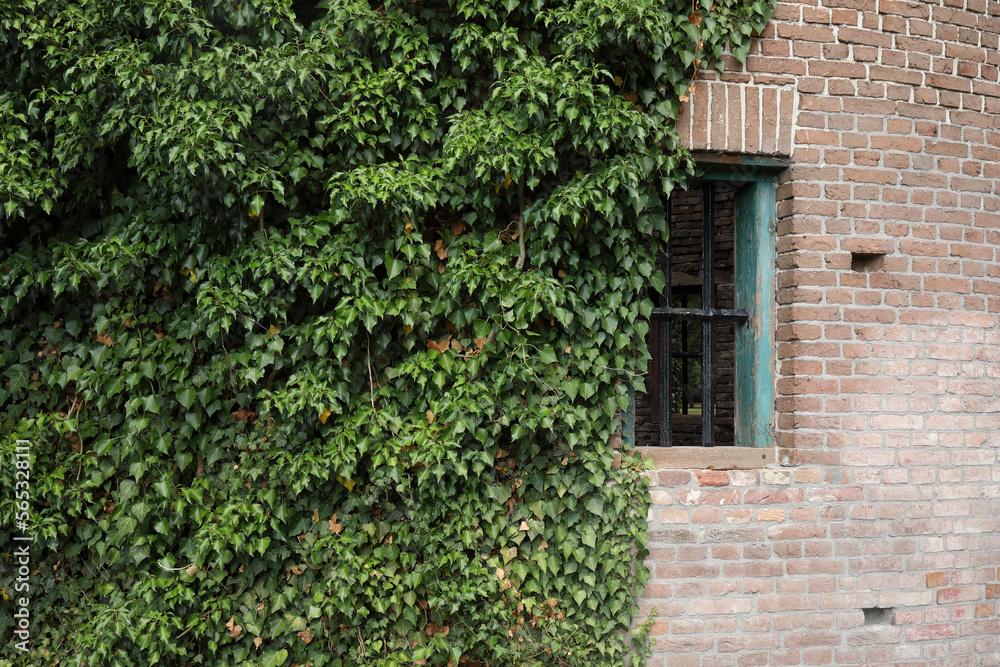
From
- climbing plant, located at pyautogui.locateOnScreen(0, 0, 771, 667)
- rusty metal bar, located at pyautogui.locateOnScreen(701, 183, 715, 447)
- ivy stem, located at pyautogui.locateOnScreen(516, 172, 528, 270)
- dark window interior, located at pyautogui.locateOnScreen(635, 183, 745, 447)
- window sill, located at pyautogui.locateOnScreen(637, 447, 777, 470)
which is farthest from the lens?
dark window interior, located at pyautogui.locateOnScreen(635, 183, 745, 447)

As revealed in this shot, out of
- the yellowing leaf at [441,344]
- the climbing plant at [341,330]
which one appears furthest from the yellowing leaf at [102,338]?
the yellowing leaf at [441,344]

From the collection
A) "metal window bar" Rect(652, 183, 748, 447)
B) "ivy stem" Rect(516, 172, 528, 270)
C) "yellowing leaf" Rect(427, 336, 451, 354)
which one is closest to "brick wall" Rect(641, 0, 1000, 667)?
"metal window bar" Rect(652, 183, 748, 447)

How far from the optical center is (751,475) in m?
3.21

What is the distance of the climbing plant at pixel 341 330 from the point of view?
3006 mm

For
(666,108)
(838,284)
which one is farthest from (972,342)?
(666,108)

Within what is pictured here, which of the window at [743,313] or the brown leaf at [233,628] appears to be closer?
the brown leaf at [233,628]

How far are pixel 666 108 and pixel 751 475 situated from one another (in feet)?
5.76

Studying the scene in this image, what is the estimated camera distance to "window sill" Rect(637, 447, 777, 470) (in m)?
3.25

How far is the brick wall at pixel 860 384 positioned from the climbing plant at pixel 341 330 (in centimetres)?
30

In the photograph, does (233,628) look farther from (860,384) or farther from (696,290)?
(696,290)

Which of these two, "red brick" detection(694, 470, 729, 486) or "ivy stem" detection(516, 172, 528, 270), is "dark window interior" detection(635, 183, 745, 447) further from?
"ivy stem" detection(516, 172, 528, 270)

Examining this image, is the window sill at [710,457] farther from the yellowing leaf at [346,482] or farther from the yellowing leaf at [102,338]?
the yellowing leaf at [102,338]

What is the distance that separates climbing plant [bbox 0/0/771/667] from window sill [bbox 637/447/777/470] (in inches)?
6.6

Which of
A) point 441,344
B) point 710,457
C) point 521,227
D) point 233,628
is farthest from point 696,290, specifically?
point 233,628
